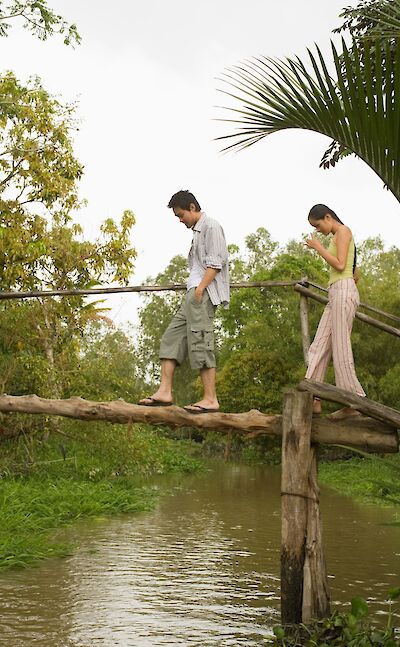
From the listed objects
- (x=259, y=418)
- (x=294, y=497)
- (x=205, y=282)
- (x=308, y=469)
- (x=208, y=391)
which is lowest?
(x=294, y=497)

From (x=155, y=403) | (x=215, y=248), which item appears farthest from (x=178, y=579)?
(x=215, y=248)

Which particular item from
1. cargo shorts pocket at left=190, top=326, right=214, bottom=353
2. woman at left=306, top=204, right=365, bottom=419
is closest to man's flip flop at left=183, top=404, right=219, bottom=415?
cargo shorts pocket at left=190, top=326, right=214, bottom=353

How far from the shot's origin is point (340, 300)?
5.38 meters

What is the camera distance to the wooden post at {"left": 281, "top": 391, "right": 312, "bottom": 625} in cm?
531

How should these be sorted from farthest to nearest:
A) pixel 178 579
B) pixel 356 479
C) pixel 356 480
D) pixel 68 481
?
pixel 356 480
pixel 356 479
pixel 68 481
pixel 178 579

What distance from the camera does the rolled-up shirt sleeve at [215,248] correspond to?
574 cm

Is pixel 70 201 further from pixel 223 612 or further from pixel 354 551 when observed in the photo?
pixel 223 612

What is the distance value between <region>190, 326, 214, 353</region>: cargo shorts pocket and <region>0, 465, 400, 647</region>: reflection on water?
1787mm

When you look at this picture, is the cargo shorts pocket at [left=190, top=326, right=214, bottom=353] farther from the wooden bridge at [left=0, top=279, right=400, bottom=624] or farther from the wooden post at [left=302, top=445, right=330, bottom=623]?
the wooden post at [left=302, top=445, right=330, bottom=623]

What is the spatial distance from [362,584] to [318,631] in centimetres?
245

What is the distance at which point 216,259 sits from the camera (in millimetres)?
5750

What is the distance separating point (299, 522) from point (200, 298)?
152 cm

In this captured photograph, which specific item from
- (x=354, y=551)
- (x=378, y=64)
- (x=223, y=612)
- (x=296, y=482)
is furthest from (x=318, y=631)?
(x=354, y=551)

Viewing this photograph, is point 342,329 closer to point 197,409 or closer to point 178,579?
point 197,409
